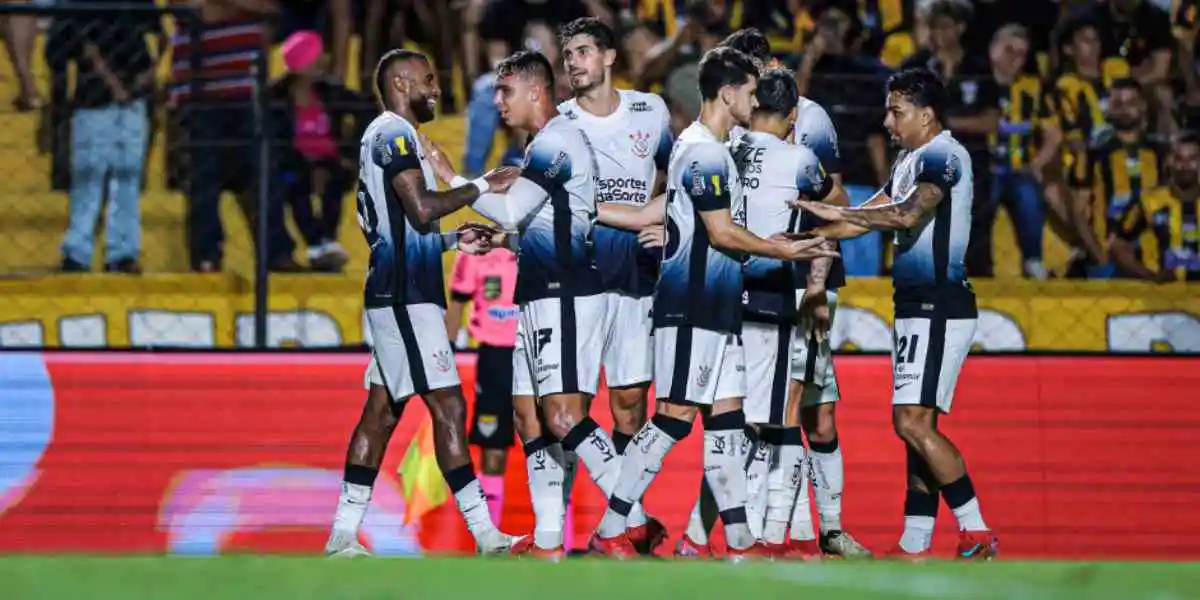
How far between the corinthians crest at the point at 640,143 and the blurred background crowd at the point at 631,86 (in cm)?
225

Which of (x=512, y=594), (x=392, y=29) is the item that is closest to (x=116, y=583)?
(x=512, y=594)

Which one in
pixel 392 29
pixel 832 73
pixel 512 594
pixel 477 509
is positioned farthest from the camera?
pixel 392 29

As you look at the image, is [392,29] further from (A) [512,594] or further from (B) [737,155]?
(A) [512,594]

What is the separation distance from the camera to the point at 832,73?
10.8m

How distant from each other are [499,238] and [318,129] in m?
3.01

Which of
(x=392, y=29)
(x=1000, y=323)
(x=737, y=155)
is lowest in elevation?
(x=1000, y=323)

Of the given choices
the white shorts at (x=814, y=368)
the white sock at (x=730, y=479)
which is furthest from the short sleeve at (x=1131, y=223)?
the white sock at (x=730, y=479)

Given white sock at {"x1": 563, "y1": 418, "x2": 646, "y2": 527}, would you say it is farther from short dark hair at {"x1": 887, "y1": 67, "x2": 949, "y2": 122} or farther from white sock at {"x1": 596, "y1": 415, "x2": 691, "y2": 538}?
short dark hair at {"x1": 887, "y1": 67, "x2": 949, "y2": 122}

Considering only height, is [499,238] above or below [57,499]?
above

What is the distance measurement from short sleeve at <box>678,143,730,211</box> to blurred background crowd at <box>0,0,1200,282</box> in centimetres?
288

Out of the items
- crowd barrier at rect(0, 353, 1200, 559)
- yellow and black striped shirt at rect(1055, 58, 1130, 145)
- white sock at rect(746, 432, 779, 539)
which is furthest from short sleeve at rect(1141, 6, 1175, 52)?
white sock at rect(746, 432, 779, 539)

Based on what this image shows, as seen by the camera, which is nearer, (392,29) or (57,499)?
(57,499)

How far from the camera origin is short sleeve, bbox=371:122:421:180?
7602mm


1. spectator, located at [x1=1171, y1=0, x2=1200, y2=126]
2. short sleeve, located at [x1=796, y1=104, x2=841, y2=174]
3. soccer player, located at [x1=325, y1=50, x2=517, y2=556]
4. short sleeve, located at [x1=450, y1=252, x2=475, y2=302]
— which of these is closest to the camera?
soccer player, located at [x1=325, y1=50, x2=517, y2=556]
